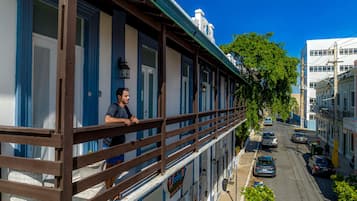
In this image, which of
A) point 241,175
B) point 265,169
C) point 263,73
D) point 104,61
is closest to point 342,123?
point 263,73

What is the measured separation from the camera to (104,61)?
17.3ft

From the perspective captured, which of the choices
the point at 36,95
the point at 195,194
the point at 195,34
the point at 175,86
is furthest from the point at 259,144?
the point at 36,95

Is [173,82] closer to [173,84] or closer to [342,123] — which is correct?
[173,84]

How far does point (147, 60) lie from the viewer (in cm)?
737

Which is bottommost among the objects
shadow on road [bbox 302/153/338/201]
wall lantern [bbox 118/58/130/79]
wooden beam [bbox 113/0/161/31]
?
shadow on road [bbox 302/153/338/201]

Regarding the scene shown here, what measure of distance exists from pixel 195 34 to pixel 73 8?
367 cm

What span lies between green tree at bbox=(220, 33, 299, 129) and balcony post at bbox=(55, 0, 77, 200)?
2274 centimetres

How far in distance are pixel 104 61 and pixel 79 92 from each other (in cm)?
78

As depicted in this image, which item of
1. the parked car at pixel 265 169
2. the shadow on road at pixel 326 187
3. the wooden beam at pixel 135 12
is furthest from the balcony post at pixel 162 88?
the parked car at pixel 265 169

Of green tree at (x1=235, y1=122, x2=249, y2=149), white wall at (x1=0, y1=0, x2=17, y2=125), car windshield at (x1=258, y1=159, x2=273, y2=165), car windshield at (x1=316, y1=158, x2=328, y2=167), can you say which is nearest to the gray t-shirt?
white wall at (x1=0, y1=0, x2=17, y2=125)

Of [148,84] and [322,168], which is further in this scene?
[322,168]

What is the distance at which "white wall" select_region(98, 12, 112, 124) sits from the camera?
16.9ft

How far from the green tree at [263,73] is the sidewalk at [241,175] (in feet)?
11.8

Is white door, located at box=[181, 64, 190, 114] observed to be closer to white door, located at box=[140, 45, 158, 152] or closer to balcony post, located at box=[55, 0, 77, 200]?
white door, located at box=[140, 45, 158, 152]
